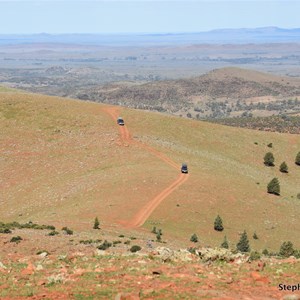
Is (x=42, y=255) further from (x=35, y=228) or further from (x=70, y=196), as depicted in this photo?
(x=70, y=196)

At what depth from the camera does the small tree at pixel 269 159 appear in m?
78.4

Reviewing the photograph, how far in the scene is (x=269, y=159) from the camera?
78.4 metres

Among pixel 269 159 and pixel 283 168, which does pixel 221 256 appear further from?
pixel 269 159

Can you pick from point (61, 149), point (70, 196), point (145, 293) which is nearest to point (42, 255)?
point (145, 293)

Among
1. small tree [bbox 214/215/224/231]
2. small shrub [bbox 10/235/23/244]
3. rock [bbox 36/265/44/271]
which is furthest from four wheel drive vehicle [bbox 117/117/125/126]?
rock [bbox 36/265/44/271]

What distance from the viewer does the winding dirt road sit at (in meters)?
44.4

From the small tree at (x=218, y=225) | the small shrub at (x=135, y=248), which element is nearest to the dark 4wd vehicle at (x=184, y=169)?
the small tree at (x=218, y=225)

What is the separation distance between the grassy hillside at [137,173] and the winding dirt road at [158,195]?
73 cm

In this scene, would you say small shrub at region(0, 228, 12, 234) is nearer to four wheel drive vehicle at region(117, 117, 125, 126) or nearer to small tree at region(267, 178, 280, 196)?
small tree at region(267, 178, 280, 196)

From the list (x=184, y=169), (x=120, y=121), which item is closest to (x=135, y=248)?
(x=184, y=169)

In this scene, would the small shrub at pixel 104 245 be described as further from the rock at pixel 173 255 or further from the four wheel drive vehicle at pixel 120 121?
the four wheel drive vehicle at pixel 120 121

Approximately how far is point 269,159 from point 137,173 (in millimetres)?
29944

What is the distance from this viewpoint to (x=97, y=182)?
2206 inches

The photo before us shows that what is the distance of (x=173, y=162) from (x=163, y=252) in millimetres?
39646
